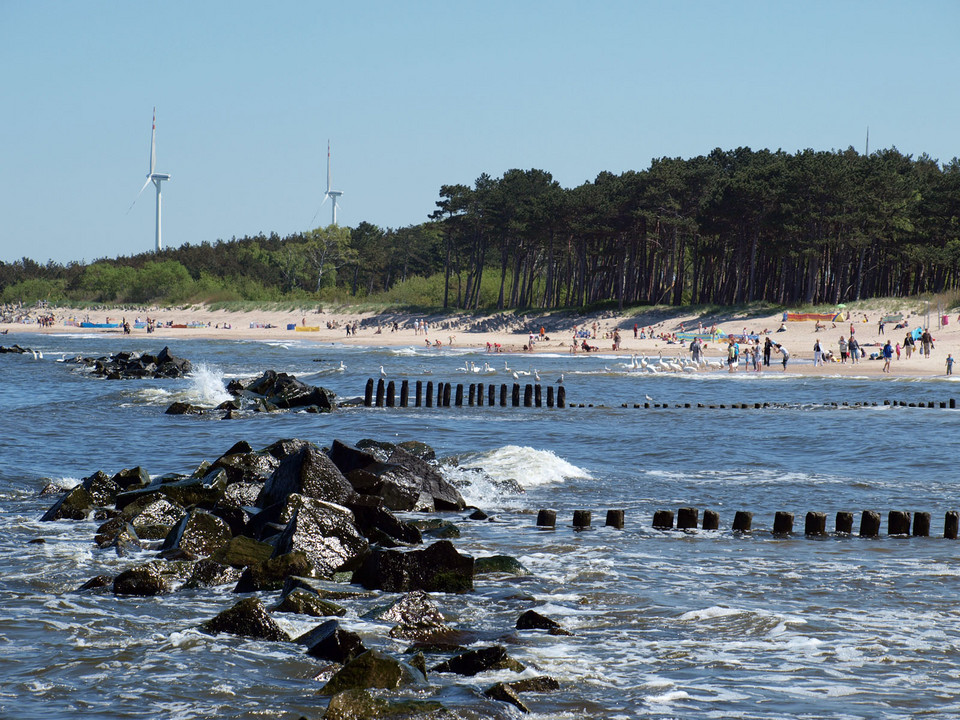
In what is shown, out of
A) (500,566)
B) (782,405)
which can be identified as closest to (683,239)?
(782,405)

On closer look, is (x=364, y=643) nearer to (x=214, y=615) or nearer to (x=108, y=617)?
(x=214, y=615)

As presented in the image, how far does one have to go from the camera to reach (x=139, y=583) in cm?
1112

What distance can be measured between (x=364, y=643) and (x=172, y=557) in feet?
13.2

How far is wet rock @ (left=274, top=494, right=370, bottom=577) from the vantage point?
39.0ft

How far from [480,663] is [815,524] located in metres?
7.52

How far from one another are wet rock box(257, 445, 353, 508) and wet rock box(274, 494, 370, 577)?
3.46 ft

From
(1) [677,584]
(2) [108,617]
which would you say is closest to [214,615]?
(2) [108,617]

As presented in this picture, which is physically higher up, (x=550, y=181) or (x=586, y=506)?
(x=550, y=181)

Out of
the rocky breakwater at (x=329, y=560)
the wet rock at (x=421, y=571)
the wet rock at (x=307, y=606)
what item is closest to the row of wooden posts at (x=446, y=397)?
the rocky breakwater at (x=329, y=560)

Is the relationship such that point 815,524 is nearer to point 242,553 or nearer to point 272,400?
point 242,553

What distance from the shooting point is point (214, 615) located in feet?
33.9

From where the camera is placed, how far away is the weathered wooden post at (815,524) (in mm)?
14406

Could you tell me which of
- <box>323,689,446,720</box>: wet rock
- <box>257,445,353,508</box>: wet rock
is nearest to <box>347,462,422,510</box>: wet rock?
<box>257,445,353,508</box>: wet rock

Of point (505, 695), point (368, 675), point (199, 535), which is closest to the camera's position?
point (505, 695)
